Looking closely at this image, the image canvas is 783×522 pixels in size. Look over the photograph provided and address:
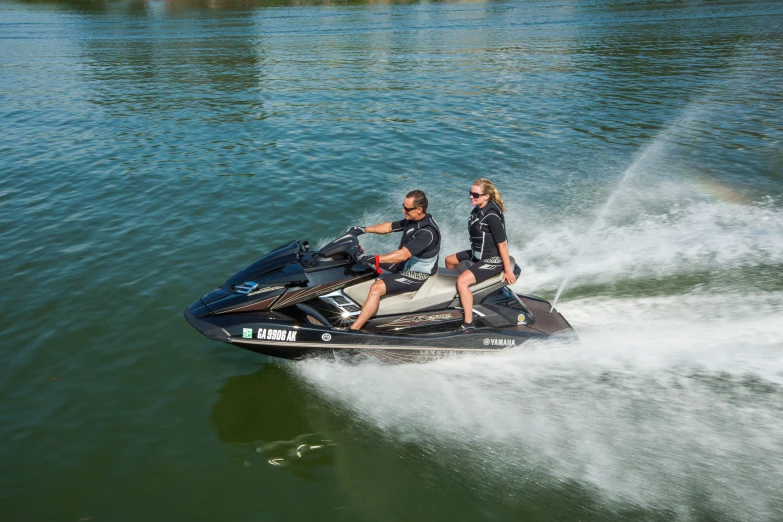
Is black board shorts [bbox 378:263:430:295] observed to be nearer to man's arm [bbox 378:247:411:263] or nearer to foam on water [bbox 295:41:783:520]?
man's arm [bbox 378:247:411:263]

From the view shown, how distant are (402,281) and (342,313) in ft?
2.77

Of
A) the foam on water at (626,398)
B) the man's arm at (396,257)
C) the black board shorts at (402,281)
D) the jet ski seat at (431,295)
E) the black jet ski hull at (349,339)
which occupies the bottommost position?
the foam on water at (626,398)

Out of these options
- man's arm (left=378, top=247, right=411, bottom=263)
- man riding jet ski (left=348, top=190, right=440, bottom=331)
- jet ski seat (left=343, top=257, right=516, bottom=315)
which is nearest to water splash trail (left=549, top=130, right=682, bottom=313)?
jet ski seat (left=343, top=257, right=516, bottom=315)

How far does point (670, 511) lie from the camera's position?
5.42 metres

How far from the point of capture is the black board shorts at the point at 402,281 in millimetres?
7441

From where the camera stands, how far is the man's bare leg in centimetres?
731

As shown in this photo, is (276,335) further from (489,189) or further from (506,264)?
(489,189)

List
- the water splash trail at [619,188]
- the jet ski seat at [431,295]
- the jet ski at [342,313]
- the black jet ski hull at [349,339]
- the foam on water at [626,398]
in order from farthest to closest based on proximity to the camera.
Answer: the water splash trail at [619,188], the jet ski seat at [431,295], the jet ski at [342,313], the black jet ski hull at [349,339], the foam on water at [626,398]

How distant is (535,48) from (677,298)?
30.4 m

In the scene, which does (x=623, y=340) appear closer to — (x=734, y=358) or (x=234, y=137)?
(x=734, y=358)

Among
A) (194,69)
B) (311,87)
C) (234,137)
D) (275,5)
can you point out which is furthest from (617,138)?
(275,5)

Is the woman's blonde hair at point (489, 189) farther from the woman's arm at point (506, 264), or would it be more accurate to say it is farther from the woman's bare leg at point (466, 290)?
the woman's bare leg at point (466, 290)

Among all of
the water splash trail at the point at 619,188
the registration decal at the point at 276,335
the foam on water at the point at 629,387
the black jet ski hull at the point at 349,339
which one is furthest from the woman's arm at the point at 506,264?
the registration decal at the point at 276,335

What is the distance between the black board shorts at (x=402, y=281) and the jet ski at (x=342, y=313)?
0.08 metres
